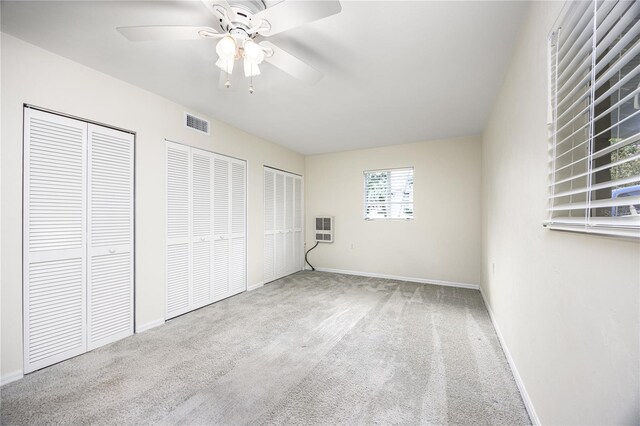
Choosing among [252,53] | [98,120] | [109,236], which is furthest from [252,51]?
[109,236]

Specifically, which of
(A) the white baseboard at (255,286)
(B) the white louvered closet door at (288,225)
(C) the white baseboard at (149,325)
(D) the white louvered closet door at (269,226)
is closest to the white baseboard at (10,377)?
(C) the white baseboard at (149,325)

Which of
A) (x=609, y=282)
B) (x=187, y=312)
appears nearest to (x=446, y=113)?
(x=609, y=282)

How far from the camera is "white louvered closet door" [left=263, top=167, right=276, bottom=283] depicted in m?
4.64

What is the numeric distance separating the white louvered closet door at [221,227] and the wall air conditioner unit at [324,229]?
7.23 feet

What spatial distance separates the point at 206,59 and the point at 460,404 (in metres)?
3.21

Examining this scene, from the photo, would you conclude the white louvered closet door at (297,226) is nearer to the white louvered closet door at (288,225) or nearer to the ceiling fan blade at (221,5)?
the white louvered closet door at (288,225)

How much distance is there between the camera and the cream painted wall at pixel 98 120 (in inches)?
76.0

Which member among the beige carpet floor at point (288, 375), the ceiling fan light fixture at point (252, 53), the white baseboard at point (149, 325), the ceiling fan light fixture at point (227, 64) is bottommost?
the beige carpet floor at point (288, 375)

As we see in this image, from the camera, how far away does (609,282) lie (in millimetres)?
830

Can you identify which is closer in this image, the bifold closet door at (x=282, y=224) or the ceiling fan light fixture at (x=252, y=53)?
the ceiling fan light fixture at (x=252, y=53)

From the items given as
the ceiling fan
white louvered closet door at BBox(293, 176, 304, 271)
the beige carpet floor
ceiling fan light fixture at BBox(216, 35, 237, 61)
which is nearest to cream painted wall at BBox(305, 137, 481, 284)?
white louvered closet door at BBox(293, 176, 304, 271)

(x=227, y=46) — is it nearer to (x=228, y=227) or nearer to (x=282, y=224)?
(x=228, y=227)

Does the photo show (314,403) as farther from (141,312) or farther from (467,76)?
(467,76)

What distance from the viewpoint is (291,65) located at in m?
1.89
